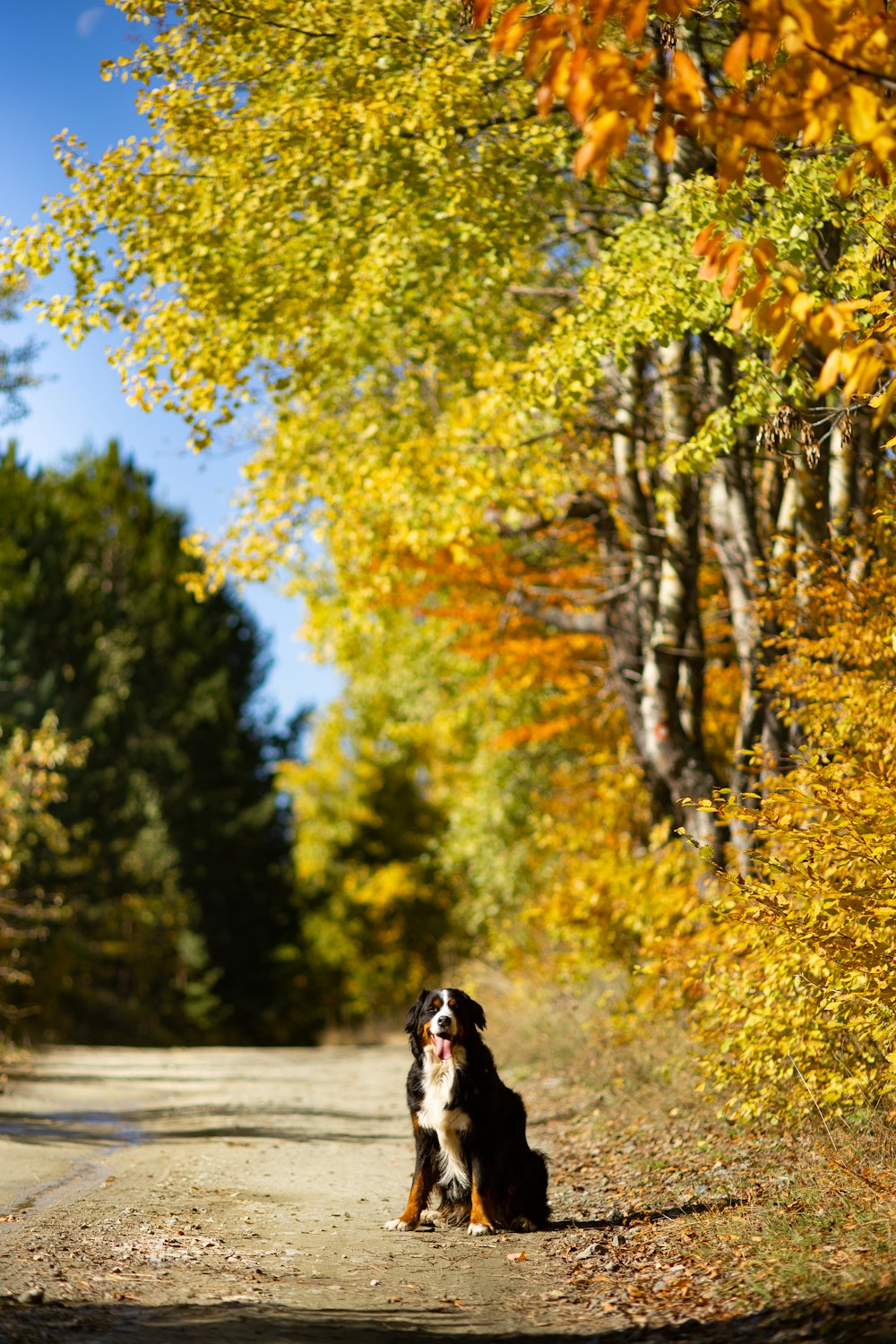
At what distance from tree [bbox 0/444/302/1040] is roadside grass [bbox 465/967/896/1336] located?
25301 mm

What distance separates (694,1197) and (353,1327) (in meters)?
3.15

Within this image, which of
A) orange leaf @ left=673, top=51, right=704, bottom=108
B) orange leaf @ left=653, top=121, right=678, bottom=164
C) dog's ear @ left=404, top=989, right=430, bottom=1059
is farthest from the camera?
dog's ear @ left=404, top=989, right=430, bottom=1059

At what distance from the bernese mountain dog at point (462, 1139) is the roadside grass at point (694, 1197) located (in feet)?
1.16

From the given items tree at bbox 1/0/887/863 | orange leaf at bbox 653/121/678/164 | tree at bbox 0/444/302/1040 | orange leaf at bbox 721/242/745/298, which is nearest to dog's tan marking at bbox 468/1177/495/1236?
tree at bbox 1/0/887/863

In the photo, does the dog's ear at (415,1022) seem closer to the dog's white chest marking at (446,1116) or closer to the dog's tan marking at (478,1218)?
the dog's white chest marking at (446,1116)

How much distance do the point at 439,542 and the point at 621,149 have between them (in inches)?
373

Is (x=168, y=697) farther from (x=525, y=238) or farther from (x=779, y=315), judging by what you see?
(x=779, y=315)

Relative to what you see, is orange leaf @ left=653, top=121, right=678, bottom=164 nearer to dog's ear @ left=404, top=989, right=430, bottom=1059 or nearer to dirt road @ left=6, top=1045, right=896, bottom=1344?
dirt road @ left=6, top=1045, right=896, bottom=1344

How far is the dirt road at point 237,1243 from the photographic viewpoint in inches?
215

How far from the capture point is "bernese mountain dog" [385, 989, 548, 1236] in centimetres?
743

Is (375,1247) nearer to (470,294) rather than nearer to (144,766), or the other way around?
(470,294)

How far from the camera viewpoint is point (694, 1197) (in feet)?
26.0

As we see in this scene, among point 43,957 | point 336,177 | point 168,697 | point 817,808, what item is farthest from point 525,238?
point 168,697

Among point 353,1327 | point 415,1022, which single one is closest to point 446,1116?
point 415,1022
